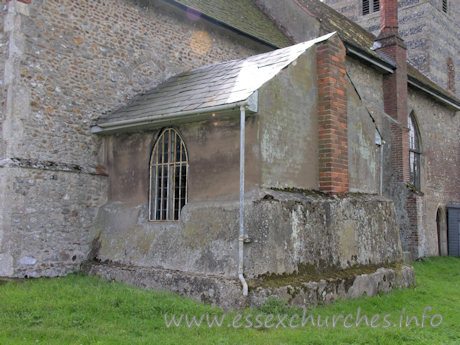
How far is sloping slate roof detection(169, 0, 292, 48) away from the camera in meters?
12.4

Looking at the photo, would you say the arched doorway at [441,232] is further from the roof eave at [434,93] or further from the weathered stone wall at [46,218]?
the weathered stone wall at [46,218]

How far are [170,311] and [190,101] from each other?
3879mm

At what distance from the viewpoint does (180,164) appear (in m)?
8.60

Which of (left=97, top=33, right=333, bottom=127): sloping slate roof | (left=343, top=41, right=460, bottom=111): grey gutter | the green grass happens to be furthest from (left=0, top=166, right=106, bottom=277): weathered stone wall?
(left=343, top=41, right=460, bottom=111): grey gutter

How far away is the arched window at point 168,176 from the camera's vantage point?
8562mm

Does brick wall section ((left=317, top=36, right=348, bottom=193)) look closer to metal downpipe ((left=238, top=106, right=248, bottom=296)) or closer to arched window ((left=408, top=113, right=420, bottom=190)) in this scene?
metal downpipe ((left=238, top=106, right=248, bottom=296))

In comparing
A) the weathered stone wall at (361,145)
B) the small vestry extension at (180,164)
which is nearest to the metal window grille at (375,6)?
the weathered stone wall at (361,145)

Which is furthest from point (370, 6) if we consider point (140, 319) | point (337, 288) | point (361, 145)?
point (140, 319)

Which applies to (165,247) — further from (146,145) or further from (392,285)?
(392,285)

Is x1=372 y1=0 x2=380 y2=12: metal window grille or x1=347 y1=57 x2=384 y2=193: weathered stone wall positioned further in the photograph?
x1=372 y1=0 x2=380 y2=12: metal window grille

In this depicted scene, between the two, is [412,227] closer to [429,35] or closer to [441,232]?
[441,232]

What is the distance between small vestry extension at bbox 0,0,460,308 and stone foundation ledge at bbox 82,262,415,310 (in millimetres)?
28

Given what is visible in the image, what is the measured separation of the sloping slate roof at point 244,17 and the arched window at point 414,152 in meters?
6.99

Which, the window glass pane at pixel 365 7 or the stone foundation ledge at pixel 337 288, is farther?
the window glass pane at pixel 365 7
